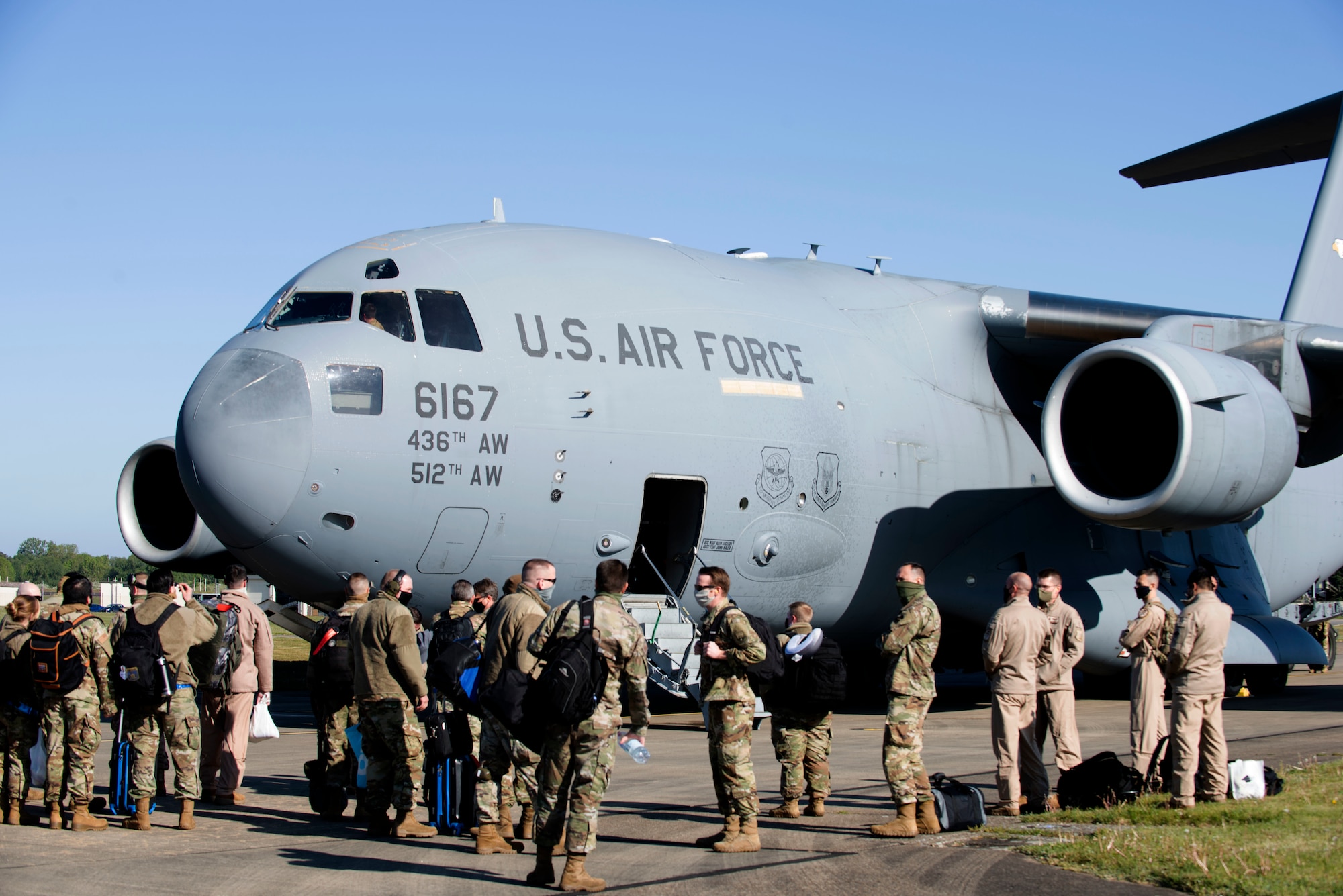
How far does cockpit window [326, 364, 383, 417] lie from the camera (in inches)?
385

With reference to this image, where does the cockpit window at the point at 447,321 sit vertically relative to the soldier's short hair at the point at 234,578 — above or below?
above

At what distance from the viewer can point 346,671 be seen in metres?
7.95

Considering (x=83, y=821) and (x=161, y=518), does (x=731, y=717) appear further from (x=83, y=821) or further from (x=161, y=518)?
(x=161, y=518)

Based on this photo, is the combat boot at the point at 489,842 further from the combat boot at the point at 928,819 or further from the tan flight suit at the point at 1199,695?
the tan flight suit at the point at 1199,695

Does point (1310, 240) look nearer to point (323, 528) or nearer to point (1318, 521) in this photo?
point (1318, 521)

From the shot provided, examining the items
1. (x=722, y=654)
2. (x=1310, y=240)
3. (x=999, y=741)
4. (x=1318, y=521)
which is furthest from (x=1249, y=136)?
(x=722, y=654)

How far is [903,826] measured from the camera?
6.89m

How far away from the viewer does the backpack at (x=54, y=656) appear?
7.29m

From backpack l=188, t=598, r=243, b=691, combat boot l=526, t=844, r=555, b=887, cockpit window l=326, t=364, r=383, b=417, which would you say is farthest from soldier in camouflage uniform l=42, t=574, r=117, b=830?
combat boot l=526, t=844, r=555, b=887

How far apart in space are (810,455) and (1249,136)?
1005 centimetres

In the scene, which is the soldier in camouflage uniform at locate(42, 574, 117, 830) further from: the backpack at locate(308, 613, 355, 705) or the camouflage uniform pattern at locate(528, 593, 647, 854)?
the camouflage uniform pattern at locate(528, 593, 647, 854)

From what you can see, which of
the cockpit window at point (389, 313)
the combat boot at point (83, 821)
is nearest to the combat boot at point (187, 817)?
the combat boot at point (83, 821)

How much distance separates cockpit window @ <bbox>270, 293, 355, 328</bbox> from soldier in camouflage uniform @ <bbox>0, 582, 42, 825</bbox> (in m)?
3.31

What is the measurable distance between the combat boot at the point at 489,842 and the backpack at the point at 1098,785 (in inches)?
128
